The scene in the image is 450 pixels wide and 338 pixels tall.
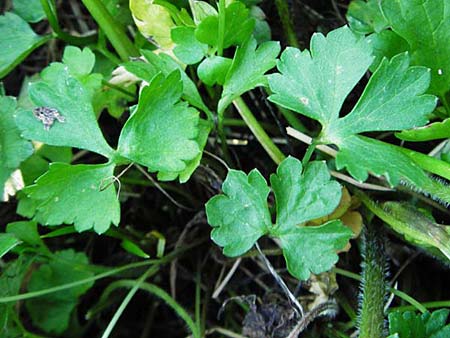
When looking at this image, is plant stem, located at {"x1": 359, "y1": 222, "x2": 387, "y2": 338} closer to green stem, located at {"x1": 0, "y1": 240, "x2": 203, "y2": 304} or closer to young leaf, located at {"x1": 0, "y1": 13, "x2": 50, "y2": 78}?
green stem, located at {"x1": 0, "y1": 240, "x2": 203, "y2": 304}

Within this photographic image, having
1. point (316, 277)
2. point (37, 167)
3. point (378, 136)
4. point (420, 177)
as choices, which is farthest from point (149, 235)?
point (420, 177)

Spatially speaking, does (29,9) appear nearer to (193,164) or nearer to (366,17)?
(193,164)

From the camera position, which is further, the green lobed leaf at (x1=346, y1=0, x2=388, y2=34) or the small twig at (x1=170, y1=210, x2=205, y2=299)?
the small twig at (x1=170, y1=210, x2=205, y2=299)

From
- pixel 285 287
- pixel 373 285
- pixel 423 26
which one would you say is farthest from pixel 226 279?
pixel 423 26

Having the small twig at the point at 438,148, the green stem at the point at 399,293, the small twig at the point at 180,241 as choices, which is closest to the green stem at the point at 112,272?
the small twig at the point at 180,241

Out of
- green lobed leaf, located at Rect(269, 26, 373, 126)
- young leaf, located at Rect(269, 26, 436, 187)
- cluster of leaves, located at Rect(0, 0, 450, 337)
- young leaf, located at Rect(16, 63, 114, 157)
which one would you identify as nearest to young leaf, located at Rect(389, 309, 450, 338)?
cluster of leaves, located at Rect(0, 0, 450, 337)

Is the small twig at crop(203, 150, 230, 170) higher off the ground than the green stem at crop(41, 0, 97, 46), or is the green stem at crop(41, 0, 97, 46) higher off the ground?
the green stem at crop(41, 0, 97, 46)
